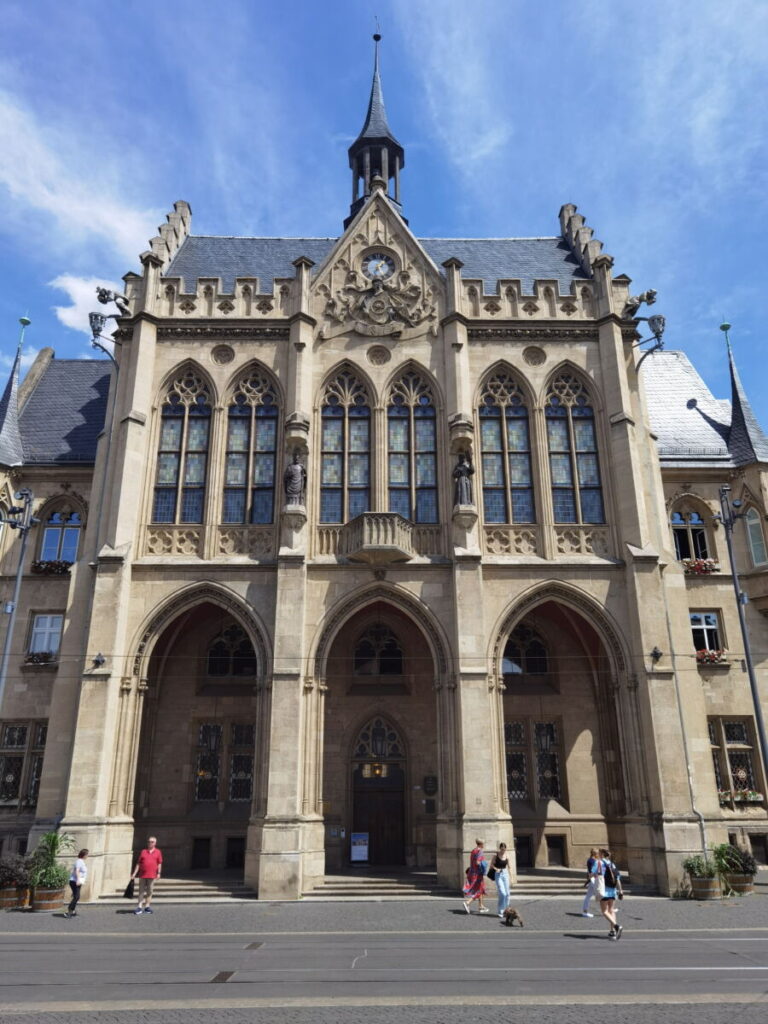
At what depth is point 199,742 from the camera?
2367 centimetres

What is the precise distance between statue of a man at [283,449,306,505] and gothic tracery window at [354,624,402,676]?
5.56 m

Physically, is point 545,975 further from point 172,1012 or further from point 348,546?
point 348,546

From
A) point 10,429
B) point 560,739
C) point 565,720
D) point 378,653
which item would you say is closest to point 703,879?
point 560,739

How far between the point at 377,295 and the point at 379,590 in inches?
402

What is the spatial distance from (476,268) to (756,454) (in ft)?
42.6

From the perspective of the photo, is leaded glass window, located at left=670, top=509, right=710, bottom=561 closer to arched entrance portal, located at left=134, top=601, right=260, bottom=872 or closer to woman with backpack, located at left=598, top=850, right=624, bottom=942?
woman with backpack, located at left=598, top=850, right=624, bottom=942

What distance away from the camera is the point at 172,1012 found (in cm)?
836

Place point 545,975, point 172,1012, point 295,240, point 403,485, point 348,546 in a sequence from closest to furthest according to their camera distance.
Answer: point 172,1012 < point 545,975 < point 348,546 < point 403,485 < point 295,240

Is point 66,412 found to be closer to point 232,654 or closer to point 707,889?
point 232,654

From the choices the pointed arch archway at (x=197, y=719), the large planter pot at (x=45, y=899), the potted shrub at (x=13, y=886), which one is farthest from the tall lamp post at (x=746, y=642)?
the potted shrub at (x=13, y=886)

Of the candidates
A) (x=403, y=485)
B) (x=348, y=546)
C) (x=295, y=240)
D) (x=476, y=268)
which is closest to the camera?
(x=348, y=546)

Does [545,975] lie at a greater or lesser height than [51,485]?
lesser

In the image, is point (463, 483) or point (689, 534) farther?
point (689, 534)

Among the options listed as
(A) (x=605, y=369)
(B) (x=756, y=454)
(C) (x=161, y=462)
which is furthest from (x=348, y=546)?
(B) (x=756, y=454)
